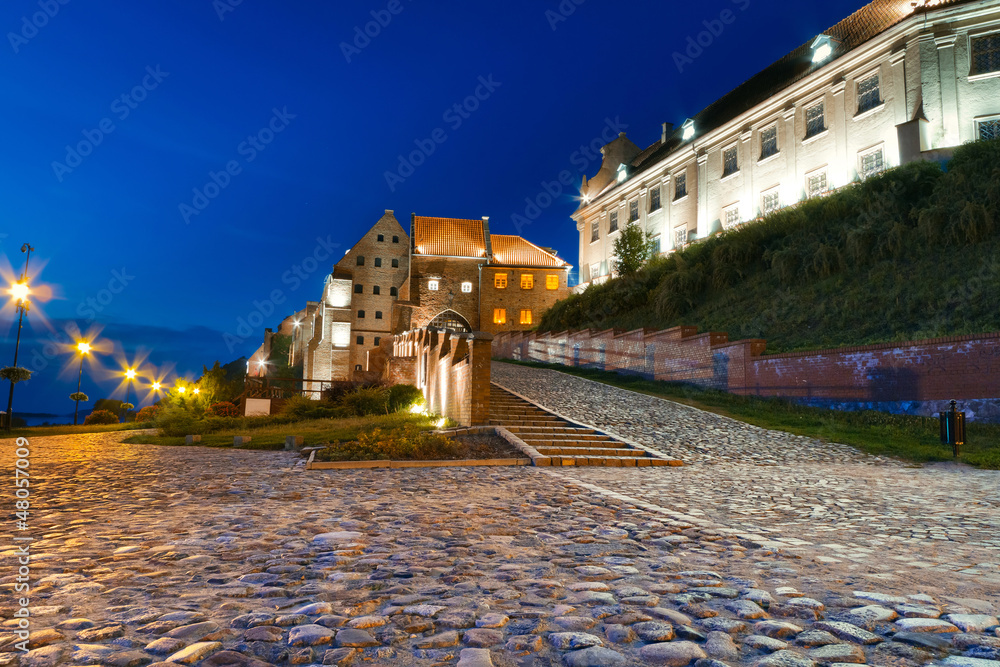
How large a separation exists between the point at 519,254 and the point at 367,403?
3441 centimetres

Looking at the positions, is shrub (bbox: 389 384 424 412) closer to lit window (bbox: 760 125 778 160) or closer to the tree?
the tree

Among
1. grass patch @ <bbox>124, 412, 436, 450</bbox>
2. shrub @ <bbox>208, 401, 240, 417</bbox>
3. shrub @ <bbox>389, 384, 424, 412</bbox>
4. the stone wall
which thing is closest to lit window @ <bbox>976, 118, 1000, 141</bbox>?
the stone wall

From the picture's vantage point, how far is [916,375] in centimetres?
1370

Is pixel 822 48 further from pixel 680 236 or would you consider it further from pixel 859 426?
pixel 859 426

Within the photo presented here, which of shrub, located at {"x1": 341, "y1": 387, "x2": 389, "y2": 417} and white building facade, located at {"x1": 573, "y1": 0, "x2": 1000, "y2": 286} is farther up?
white building facade, located at {"x1": 573, "y1": 0, "x2": 1000, "y2": 286}

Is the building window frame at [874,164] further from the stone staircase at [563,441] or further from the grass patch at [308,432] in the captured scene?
the grass patch at [308,432]

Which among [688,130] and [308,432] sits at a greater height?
[688,130]

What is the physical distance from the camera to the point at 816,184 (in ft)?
99.0

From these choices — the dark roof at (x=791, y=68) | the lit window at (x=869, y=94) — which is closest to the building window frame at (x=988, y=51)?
the dark roof at (x=791, y=68)

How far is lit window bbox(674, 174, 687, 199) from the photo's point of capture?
38844 mm

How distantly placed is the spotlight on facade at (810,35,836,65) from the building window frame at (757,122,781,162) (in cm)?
360

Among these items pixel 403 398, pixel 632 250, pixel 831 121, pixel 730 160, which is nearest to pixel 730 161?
pixel 730 160

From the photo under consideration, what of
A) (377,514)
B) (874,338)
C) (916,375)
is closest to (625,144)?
(874,338)

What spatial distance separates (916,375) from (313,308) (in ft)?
207
